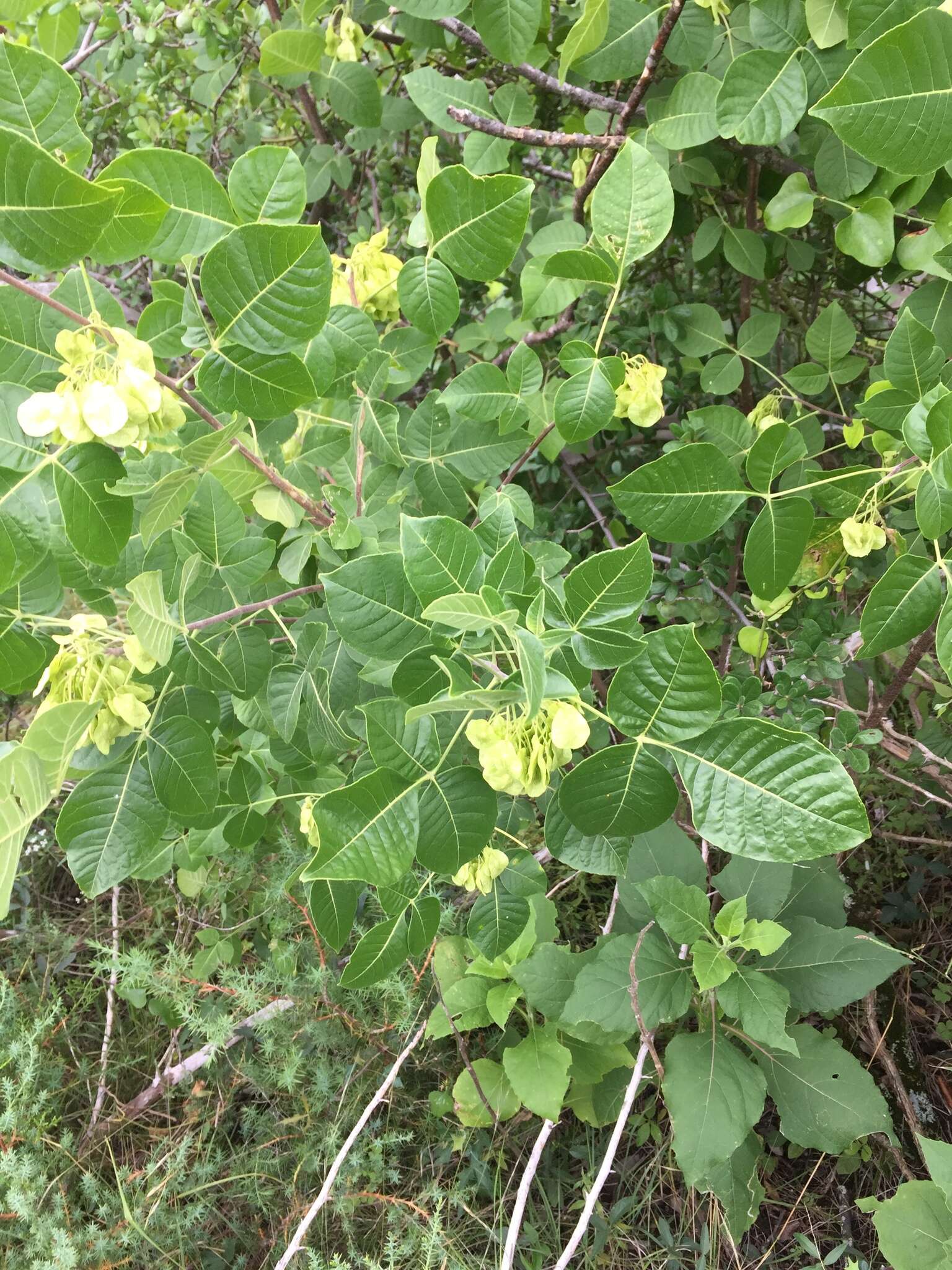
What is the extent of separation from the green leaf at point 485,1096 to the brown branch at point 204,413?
134cm

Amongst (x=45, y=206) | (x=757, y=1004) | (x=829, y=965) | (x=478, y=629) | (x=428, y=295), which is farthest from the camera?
(x=829, y=965)

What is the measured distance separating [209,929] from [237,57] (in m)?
2.01

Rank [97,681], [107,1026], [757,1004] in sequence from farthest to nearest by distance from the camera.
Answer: [107,1026] → [757,1004] → [97,681]

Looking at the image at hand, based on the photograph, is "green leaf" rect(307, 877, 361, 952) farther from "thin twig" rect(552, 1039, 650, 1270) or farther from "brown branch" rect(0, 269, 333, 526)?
"thin twig" rect(552, 1039, 650, 1270)

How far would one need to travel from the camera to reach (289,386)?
64 cm

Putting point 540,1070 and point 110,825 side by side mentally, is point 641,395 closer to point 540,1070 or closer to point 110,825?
point 110,825

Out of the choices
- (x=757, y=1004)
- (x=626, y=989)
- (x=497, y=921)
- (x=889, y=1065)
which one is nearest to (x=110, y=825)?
(x=497, y=921)

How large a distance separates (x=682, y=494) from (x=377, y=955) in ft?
1.80

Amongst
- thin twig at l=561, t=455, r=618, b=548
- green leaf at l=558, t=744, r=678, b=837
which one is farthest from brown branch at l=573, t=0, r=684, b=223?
green leaf at l=558, t=744, r=678, b=837

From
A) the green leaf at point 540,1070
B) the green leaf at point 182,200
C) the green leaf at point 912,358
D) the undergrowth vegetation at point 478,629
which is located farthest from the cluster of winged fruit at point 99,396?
the green leaf at point 540,1070

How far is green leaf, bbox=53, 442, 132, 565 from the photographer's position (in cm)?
61

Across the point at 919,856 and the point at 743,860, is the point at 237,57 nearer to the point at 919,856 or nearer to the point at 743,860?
the point at 743,860

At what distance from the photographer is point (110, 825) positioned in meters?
0.76

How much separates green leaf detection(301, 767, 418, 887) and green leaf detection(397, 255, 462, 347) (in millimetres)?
472
